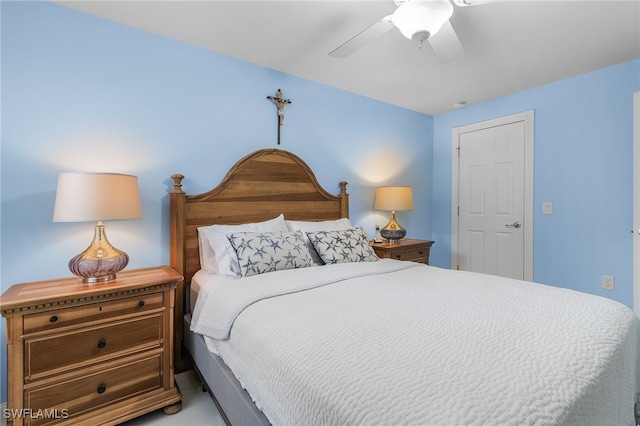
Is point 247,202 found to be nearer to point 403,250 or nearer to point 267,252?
point 267,252

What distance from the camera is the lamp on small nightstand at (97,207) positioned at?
1.50m

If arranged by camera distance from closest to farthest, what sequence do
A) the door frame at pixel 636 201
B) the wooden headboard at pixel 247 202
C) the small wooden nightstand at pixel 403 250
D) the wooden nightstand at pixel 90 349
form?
the wooden nightstand at pixel 90 349, the wooden headboard at pixel 247 202, the door frame at pixel 636 201, the small wooden nightstand at pixel 403 250

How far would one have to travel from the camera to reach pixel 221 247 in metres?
2.00

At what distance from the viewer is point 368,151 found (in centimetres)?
333

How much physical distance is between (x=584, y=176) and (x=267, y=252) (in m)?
2.94

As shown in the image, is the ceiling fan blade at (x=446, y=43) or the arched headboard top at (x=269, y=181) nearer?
the ceiling fan blade at (x=446, y=43)

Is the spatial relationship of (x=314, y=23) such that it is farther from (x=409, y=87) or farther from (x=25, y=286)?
(x=25, y=286)

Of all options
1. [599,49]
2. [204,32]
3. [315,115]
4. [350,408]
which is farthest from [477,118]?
[350,408]

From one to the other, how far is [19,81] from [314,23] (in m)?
1.72

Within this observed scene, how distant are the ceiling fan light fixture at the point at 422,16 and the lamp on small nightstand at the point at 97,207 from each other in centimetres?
164

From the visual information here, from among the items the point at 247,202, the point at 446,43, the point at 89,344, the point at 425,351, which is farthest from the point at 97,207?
the point at 446,43

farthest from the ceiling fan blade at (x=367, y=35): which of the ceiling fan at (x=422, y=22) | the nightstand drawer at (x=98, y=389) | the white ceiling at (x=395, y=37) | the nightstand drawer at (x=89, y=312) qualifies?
the nightstand drawer at (x=98, y=389)

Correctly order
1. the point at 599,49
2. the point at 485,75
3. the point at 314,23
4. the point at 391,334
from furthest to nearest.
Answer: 1. the point at 485,75
2. the point at 599,49
3. the point at 314,23
4. the point at 391,334

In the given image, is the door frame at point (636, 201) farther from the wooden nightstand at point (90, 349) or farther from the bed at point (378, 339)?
the wooden nightstand at point (90, 349)
